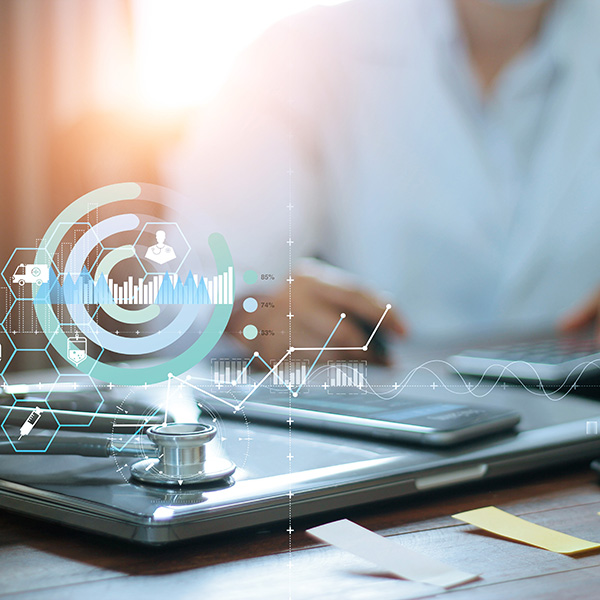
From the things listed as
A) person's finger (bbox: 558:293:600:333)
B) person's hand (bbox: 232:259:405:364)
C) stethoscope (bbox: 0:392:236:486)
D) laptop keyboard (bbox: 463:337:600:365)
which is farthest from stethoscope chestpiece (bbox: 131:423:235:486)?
person's finger (bbox: 558:293:600:333)

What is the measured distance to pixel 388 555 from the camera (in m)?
0.23

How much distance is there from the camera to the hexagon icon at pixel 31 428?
0.28 metres

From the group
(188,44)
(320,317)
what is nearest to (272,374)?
(320,317)

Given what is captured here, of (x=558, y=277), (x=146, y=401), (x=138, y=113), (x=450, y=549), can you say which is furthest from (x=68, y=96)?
(x=558, y=277)

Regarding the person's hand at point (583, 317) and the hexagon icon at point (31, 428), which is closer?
the hexagon icon at point (31, 428)

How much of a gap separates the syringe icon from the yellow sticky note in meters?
0.19

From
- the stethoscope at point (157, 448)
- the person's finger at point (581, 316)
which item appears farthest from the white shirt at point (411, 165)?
the stethoscope at point (157, 448)

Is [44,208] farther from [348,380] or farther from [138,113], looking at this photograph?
[348,380]

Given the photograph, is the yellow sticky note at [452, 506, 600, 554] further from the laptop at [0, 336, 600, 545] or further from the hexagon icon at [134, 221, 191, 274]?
the hexagon icon at [134, 221, 191, 274]

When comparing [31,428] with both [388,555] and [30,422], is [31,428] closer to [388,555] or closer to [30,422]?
[30,422]

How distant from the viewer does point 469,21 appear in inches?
21.4

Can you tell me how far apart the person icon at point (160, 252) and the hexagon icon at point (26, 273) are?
5 cm

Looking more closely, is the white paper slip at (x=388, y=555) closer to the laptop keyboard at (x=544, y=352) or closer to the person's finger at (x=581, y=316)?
the laptop keyboard at (x=544, y=352)

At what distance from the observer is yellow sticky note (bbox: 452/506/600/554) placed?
0.81 ft
